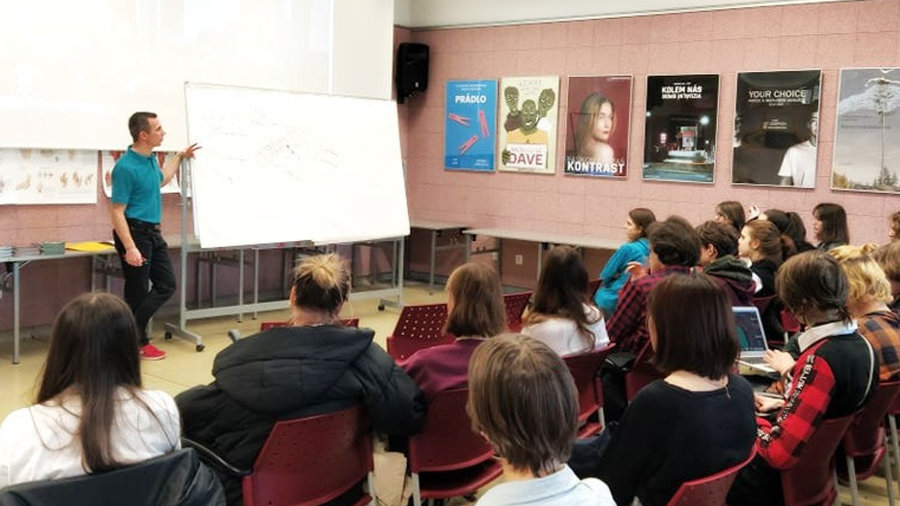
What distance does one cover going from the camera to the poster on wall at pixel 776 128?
6.41m

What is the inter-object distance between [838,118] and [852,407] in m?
4.49

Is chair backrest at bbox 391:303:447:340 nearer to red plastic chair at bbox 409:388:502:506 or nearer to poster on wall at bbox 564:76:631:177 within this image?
red plastic chair at bbox 409:388:502:506

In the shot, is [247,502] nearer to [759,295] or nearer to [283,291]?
[759,295]

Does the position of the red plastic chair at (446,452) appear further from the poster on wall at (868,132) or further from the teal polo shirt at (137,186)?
the poster on wall at (868,132)

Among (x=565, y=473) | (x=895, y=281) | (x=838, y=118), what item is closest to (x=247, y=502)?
(x=565, y=473)

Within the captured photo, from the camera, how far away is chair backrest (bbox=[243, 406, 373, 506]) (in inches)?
83.8

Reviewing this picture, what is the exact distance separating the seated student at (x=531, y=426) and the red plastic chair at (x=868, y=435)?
150 centimetres

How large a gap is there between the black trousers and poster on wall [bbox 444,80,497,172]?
12.3 feet

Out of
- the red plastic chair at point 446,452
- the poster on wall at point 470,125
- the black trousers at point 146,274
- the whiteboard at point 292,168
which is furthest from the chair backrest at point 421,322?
the poster on wall at point 470,125

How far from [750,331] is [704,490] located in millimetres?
1555

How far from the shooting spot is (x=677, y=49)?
7.08 meters

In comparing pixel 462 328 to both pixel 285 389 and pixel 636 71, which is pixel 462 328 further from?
pixel 636 71

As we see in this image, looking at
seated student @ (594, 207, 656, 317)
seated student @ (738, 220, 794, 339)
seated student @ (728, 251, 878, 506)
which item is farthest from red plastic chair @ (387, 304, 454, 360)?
seated student @ (738, 220, 794, 339)

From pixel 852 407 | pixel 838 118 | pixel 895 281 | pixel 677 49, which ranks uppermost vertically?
pixel 677 49
